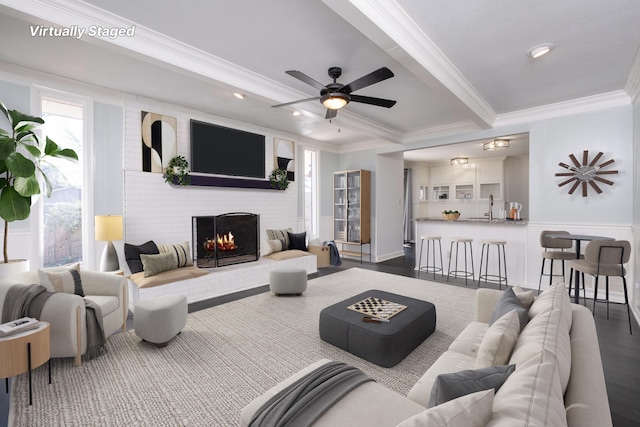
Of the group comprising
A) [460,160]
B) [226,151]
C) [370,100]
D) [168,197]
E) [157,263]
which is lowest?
[157,263]

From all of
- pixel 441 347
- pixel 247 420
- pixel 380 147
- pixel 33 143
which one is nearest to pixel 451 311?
pixel 441 347

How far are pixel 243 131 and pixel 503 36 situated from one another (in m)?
4.12

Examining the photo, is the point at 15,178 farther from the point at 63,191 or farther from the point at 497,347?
the point at 497,347

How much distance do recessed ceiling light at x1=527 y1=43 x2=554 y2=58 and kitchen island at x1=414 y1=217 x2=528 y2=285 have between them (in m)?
2.75

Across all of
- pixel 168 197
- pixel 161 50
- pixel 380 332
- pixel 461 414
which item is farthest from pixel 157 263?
pixel 461 414

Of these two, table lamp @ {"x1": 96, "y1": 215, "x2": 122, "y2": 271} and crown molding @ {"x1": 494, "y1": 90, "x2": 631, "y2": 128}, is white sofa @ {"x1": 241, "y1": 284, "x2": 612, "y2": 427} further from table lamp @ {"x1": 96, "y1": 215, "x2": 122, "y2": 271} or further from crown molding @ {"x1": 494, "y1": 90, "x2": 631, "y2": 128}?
crown molding @ {"x1": 494, "y1": 90, "x2": 631, "y2": 128}

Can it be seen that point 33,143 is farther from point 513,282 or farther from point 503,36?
point 513,282

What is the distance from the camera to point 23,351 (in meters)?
1.93

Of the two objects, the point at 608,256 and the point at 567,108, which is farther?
the point at 567,108

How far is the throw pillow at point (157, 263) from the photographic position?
152 inches

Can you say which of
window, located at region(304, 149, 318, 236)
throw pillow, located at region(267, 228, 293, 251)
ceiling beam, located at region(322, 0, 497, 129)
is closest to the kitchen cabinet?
window, located at region(304, 149, 318, 236)

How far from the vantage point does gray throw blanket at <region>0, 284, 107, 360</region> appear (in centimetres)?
230

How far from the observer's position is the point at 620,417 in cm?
186

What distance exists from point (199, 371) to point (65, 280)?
151 centimetres
